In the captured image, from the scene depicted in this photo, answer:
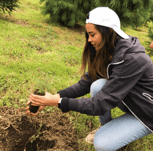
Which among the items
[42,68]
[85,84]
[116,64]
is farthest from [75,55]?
[116,64]

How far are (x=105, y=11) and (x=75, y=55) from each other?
274cm

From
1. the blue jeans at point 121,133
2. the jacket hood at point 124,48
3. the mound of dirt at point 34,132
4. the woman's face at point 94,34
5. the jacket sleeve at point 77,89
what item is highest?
the woman's face at point 94,34

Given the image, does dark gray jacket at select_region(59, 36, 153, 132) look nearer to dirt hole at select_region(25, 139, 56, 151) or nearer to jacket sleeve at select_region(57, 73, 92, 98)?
jacket sleeve at select_region(57, 73, 92, 98)

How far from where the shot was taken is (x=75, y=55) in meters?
4.00

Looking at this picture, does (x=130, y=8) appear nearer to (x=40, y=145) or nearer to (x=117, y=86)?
(x=117, y=86)

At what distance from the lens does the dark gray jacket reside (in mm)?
1278

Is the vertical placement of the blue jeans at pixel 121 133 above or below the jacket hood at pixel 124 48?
below

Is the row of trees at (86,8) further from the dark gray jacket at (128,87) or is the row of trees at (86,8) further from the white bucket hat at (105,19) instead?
the dark gray jacket at (128,87)

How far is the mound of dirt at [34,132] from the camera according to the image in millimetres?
1672

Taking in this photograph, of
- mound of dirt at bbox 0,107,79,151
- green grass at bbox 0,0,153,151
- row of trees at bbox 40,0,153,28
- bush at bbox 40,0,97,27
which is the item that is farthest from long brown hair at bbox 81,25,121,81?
bush at bbox 40,0,97,27

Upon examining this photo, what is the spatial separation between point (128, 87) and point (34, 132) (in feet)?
4.31

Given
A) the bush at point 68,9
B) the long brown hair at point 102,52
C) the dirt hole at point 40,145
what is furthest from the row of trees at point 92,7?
the dirt hole at point 40,145

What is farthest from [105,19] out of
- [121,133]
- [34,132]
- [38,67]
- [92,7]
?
[92,7]

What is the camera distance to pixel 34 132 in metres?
1.81
